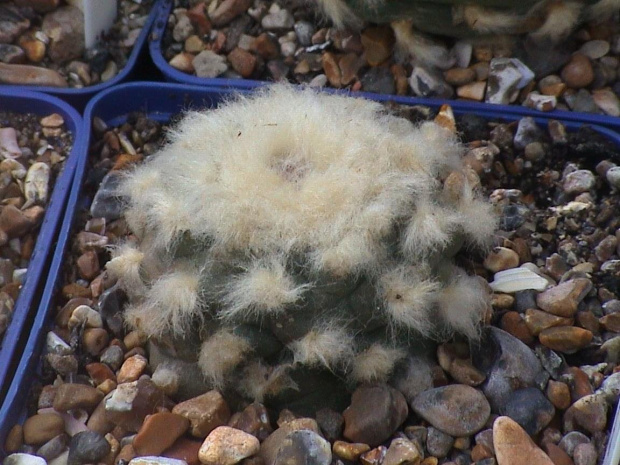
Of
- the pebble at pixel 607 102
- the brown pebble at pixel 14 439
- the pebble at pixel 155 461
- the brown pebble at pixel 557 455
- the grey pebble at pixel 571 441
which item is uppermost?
the pebble at pixel 607 102

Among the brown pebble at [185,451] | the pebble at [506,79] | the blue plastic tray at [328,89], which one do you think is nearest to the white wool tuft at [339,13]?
the blue plastic tray at [328,89]

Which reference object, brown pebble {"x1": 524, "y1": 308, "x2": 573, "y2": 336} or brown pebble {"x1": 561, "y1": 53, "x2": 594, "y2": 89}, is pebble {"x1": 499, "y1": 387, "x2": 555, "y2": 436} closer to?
brown pebble {"x1": 524, "y1": 308, "x2": 573, "y2": 336}

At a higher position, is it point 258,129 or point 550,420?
point 258,129

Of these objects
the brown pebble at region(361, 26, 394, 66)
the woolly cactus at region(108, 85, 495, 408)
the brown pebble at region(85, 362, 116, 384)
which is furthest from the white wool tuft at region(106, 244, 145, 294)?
the brown pebble at region(361, 26, 394, 66)

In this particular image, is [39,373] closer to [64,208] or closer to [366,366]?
[64,208]

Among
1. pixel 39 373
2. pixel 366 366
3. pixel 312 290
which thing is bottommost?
pixel 39 373

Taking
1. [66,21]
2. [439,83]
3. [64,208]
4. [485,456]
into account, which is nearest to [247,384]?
[485,456]

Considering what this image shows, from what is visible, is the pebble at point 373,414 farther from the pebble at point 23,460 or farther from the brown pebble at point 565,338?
the pebble at point 23,460
